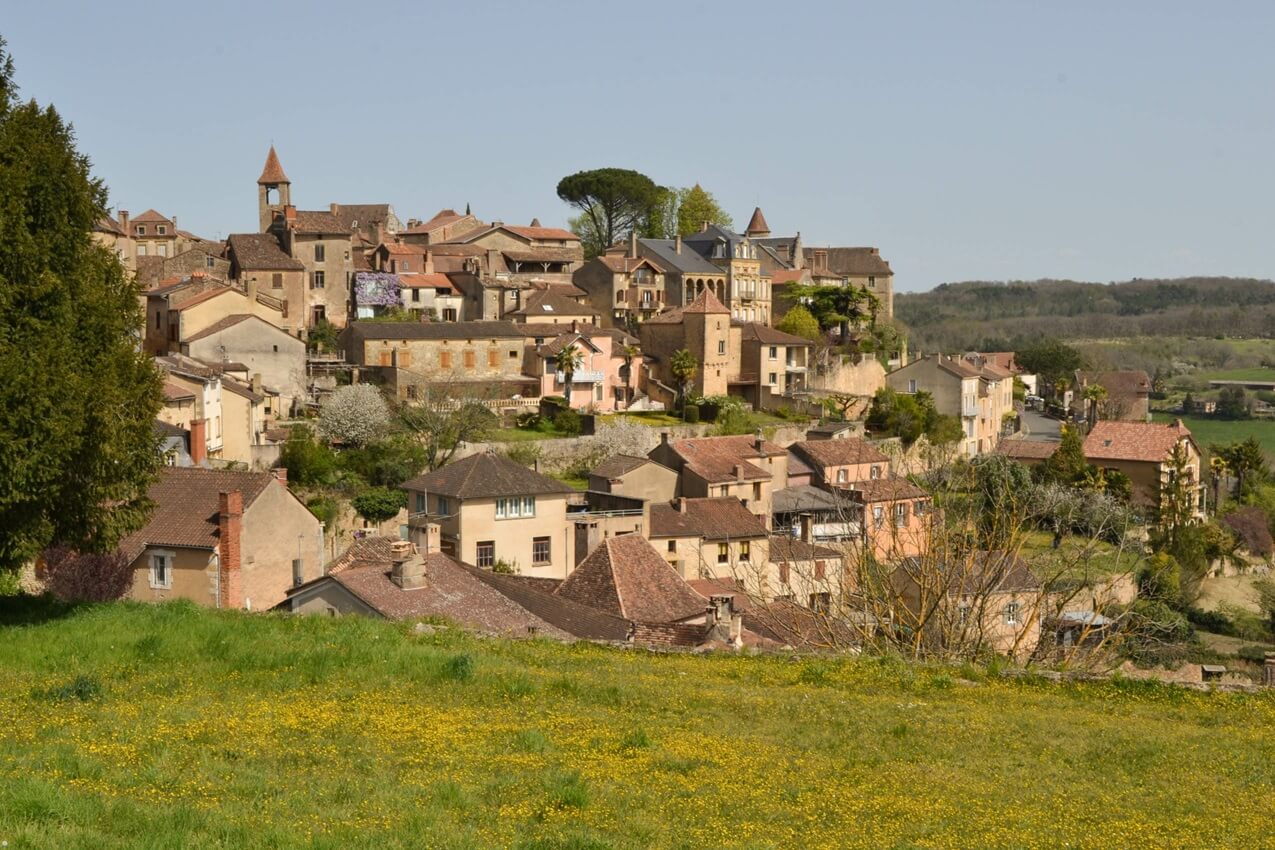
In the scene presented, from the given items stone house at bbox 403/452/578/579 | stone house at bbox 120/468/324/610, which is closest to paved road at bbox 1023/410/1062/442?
stone house at bbox 403/452/578/579

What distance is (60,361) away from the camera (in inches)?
756

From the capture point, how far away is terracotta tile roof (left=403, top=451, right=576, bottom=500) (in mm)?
44438

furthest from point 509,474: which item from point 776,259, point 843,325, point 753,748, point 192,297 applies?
point 776,259

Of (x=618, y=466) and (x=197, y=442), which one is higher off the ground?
(x=197, y=442)

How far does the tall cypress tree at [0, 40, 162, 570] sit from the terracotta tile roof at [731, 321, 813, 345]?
52387 mm

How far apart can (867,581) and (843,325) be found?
57.4m

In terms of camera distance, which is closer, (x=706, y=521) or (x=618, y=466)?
(x=706, y=521)

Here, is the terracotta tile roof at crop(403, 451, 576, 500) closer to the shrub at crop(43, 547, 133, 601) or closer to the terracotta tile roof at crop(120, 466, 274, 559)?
the terracotta tile roof at crop(120, 466, 274, 559)

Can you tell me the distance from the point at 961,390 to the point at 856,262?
28949mm

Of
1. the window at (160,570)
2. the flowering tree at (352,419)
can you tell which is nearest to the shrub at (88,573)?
the window at (160,570)

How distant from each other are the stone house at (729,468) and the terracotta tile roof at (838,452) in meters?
2.40

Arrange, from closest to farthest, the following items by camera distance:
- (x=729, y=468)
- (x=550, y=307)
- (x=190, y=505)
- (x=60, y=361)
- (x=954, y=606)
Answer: (x=60, y=361), (x=954, y=606), (x=190, y=505), (x=729, y=468), (x=550, y=307)

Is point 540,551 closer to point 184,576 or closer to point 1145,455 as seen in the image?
point 184,576

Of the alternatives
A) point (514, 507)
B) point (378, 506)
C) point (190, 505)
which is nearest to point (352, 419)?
point (378, 506)
